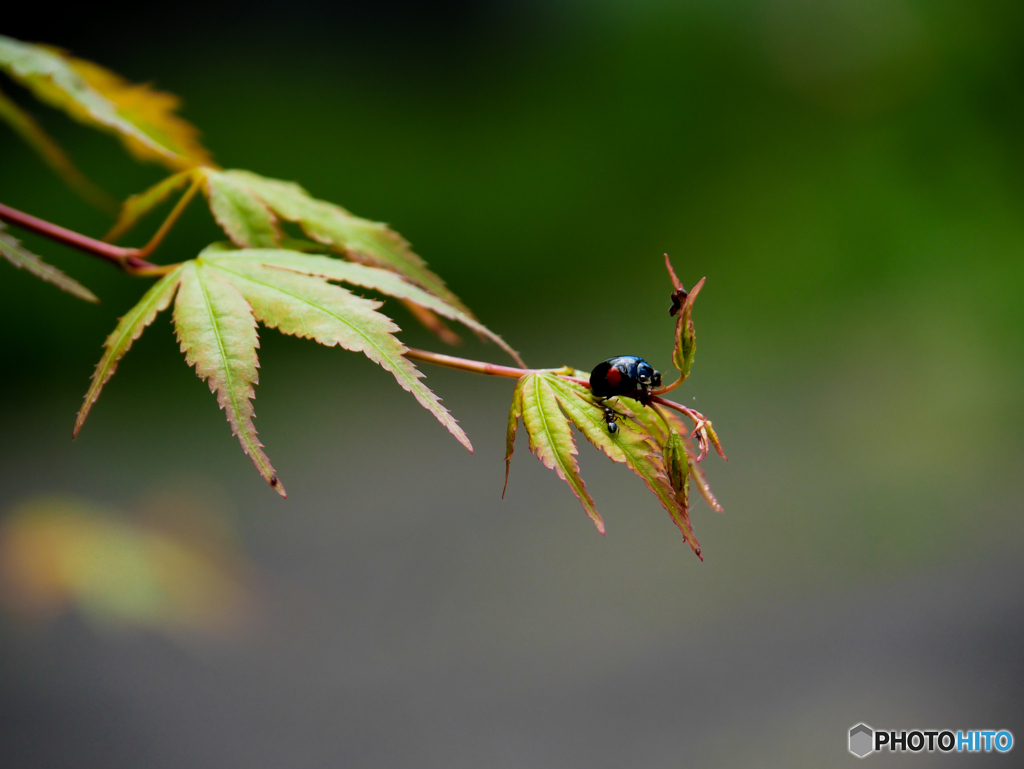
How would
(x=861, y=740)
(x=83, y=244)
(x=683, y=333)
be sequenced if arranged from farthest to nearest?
(x=861, y=740)
(x=83, y=244)
(x=683, y=333)

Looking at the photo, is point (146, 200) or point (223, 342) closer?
point (223, 342)

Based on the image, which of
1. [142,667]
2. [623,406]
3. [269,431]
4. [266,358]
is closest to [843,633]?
[623,406]

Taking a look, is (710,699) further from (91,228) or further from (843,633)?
(91,228)

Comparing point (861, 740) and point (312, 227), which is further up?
point (312, 227)

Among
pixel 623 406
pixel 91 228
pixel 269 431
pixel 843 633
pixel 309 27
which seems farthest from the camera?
pixel 309 27

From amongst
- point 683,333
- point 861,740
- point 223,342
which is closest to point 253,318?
point 223,342

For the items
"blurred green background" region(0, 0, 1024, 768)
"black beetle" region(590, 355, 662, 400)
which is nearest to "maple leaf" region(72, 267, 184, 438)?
"black beetle" region(590, 355, 662, 400)

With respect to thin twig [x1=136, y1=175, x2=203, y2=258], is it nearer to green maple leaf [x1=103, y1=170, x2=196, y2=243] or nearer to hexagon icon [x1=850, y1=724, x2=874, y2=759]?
green maple leaf [x1=103, y1=170, x2=196, y2=243]

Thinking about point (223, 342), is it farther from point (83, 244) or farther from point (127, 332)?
point (83, 244)
